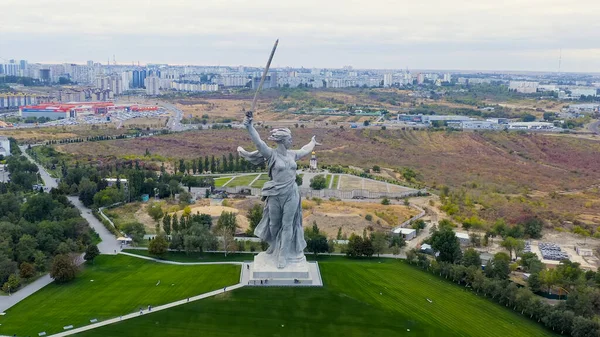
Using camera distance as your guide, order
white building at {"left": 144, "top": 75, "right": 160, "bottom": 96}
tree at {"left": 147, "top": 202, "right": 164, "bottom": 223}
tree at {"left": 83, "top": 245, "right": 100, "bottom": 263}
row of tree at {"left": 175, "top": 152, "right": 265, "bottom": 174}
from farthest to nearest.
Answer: white building at {"left": 144, "top": 75, "right": 160, "bottom": 96}
row of tree at {"left": 175, "top": 152, "right": 265, "bottom": 174}
tree at {"left": 147, "top": 202, "right": 164, "bottom": 223}
tree at {"left": 83, "top": 245, "right": 100, "bottom": 263}

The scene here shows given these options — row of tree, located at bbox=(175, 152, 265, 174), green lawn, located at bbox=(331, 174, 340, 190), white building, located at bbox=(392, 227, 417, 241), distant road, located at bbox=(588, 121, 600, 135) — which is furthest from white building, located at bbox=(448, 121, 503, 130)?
white building, located at bbox=(392, 227, 417, 241)

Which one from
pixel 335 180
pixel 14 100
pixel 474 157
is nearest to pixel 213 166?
pixel 335 180

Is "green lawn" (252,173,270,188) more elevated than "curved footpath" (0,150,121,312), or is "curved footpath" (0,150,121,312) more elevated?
"green lawn" (252,173,270,188)

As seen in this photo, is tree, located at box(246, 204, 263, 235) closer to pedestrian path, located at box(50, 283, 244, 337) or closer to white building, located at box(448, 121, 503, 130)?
pedestrian path, located at box(50, 283, 244, 337)

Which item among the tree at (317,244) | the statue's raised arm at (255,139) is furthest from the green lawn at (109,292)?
the statue's raised arm at (255,139)

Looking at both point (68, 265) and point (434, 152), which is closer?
point (68, 265)

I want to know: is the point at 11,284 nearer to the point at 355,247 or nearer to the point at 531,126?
the point at 355,247

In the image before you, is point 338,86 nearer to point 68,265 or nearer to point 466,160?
point 466,160

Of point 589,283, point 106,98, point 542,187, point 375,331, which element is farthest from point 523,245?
point 106,98
